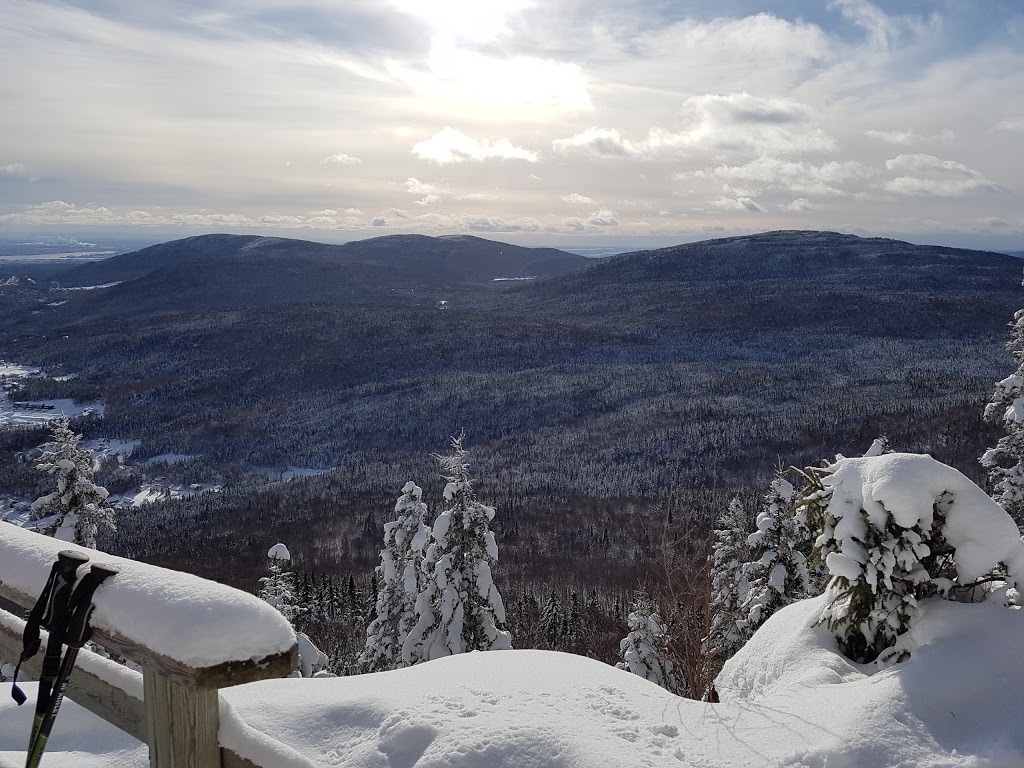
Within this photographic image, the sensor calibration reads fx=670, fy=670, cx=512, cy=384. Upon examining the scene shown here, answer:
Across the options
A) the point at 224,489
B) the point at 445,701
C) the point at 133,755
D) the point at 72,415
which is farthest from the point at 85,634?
the point at 72,415

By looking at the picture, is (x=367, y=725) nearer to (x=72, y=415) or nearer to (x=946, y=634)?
(x=946, y=634)

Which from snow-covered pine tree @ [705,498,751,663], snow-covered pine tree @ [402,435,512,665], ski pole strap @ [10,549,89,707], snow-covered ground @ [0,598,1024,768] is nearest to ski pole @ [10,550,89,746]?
ski pole strap @ [10,549,89,707]

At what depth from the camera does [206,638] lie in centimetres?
209

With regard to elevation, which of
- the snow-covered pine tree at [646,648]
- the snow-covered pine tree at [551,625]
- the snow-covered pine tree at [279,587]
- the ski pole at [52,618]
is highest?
the ski pole at [52,618]

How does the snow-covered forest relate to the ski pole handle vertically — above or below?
below

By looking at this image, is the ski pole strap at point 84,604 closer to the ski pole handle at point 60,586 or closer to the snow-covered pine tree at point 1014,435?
the ski pole handle at point 60,586

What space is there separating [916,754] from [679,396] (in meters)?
178

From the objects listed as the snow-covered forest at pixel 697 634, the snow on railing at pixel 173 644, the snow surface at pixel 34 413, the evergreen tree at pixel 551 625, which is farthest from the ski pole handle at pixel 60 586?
the snow surface at pixel 34 413

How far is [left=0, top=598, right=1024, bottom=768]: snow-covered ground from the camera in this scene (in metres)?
4.32

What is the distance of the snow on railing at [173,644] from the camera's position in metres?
2.11

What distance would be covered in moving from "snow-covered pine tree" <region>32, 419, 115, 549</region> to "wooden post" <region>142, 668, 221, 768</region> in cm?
2132

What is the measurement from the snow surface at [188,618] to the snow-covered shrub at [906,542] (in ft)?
21.0

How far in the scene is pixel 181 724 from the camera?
7.73 feet

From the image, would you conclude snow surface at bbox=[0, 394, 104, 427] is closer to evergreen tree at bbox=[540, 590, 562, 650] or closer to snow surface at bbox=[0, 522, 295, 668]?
evergreen tree at bbox=[540, 590, 562, 650]
